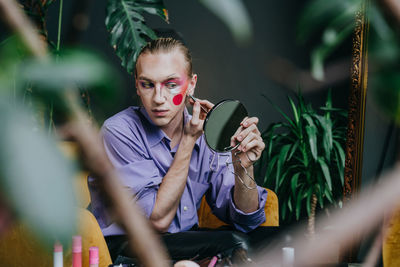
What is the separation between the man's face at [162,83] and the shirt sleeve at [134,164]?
0.42 ft

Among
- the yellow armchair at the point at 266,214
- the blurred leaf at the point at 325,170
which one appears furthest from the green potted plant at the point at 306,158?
the yellow armchair at the point at 266,214

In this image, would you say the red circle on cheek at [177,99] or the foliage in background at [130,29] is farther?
the foliage in background at [130,29]

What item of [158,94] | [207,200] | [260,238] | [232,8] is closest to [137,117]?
[158,94]

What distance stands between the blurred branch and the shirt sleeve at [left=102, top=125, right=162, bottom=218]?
43.4 inches

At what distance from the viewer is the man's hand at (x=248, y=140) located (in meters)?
1.21

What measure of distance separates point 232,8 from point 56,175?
0.22 feet

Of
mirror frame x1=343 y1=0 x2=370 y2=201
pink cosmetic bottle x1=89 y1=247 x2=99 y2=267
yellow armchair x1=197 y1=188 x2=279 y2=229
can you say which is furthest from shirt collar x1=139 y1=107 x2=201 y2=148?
mirror frame x1=343 y1=0 x2=370 y2=201

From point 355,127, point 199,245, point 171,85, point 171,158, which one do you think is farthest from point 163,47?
point 355,127

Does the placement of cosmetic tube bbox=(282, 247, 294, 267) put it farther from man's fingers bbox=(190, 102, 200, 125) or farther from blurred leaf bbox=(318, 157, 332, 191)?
blurred leaf bbox=(318, 157, 332, 191)

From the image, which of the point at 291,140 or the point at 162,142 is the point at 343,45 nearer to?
the point at 291,140

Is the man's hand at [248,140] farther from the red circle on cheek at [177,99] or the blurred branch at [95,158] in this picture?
the blurred branch at [95,158]

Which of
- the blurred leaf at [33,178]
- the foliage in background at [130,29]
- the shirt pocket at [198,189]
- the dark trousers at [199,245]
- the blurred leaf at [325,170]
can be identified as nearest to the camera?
the blurred leaf at [33,178]

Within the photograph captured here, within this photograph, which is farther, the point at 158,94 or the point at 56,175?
the point at 158,94

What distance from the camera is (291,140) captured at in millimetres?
1900
